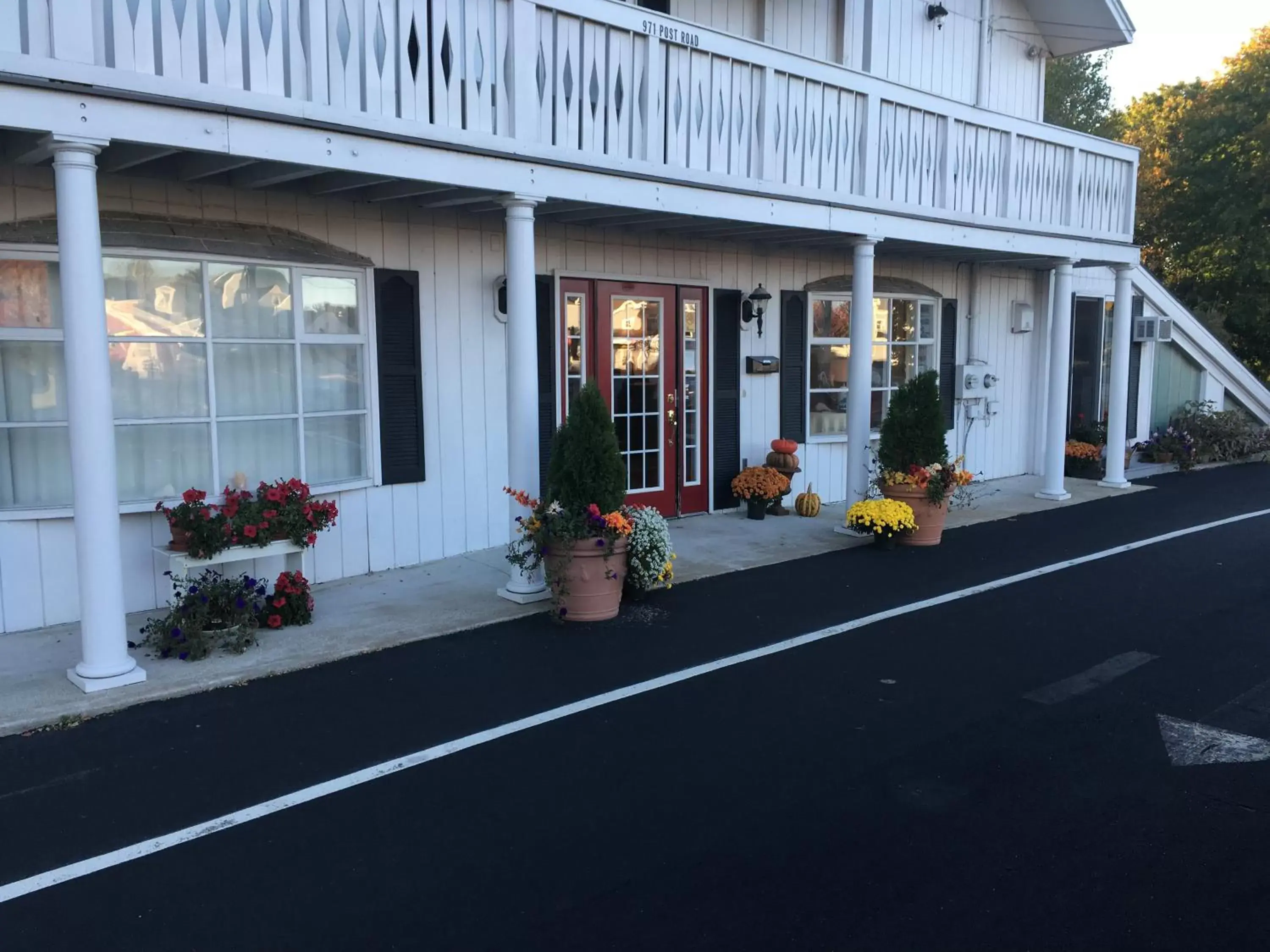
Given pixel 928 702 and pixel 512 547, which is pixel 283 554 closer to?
pixel 512 547

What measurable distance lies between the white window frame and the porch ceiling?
491 mm

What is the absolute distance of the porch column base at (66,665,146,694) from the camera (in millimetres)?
4945

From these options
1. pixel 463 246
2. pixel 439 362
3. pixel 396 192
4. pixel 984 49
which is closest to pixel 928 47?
pixel 984 49

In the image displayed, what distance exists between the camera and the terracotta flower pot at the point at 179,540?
584 cm

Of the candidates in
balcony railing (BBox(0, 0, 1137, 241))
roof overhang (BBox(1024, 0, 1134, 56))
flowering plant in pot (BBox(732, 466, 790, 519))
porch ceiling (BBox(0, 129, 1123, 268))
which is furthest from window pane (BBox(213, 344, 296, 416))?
roof overhang (BBox(1024, 0, 1134, 56))

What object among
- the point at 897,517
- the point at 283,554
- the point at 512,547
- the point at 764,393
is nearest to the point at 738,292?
the point at 764,393

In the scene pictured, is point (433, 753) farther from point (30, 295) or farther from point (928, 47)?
point (928, 47)

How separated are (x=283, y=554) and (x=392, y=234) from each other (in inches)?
97.8

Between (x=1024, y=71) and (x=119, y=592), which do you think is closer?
(x=119, y=592)

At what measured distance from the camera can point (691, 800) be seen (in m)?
3.87

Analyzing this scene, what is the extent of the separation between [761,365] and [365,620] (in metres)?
5.04

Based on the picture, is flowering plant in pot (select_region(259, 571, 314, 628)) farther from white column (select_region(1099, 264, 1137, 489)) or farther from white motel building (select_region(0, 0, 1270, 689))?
white column (select_region(1099, 264, 1137, 489))

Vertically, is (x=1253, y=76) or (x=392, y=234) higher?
(x=1253, y=76)

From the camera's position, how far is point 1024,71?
1235 cm
